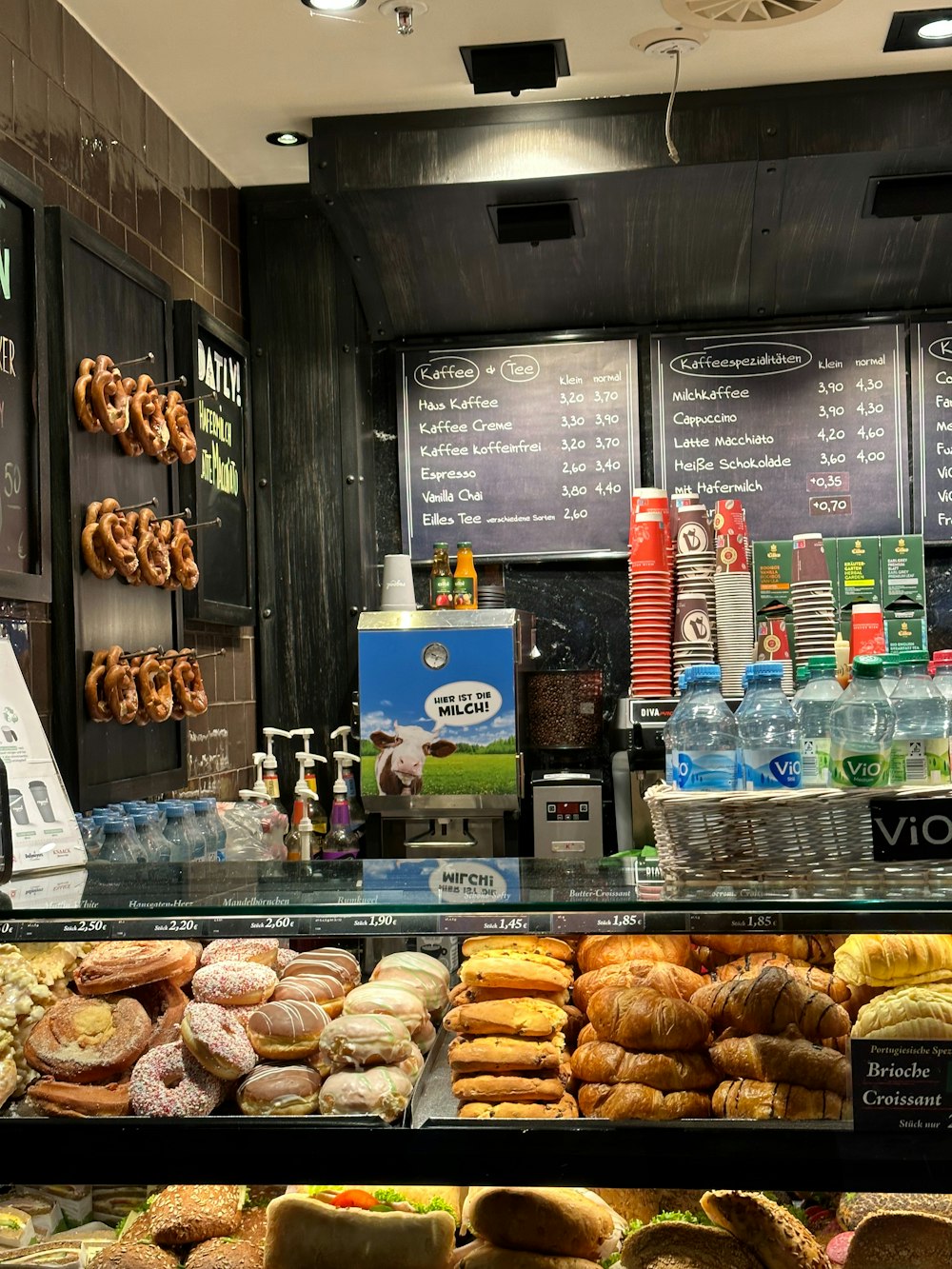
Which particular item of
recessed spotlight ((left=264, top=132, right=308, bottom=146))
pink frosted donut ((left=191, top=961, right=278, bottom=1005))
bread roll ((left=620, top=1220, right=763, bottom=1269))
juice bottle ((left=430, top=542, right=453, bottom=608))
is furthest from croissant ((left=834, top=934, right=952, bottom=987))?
recessed spotlight ((left=264, top=132, right=308, bottom=146))

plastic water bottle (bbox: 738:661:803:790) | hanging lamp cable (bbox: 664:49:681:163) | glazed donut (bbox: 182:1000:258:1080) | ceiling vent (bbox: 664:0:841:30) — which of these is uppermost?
hanging lamp cable (bbox: 664:49:681:163)

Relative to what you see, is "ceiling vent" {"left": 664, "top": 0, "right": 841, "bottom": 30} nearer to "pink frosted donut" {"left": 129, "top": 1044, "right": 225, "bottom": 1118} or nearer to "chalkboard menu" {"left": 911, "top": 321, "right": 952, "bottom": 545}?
"chalkboard menu" {"left": 911, "top": 321, "right": 952, "bottom": 545}

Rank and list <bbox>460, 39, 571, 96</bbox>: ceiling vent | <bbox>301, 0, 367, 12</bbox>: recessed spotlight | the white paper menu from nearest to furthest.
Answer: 1. the white paper menu
2. <bbox>301, 0, 367, 12</bbox>: recessed spotlight
3. <bbox>460, 39, 571, 96</bbox>: ceiling vent

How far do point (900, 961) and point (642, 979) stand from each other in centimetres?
33

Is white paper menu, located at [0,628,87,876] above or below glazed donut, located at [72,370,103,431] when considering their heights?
below

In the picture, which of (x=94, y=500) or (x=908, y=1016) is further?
(x=94, y=500)

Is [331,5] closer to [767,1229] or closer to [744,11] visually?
[744,11]

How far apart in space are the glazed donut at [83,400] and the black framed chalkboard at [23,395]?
0.50ft

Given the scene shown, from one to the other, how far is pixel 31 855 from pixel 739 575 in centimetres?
284

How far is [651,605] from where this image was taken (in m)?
4.39

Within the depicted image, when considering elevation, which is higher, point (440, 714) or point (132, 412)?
point (132, 412)

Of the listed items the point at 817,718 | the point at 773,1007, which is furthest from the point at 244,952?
the point at 817,718

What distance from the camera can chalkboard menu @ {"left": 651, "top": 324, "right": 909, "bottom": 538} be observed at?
4844 millimetres

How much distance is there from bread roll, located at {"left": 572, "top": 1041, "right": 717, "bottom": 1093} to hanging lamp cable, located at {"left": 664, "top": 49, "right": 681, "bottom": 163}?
3.07 meters
